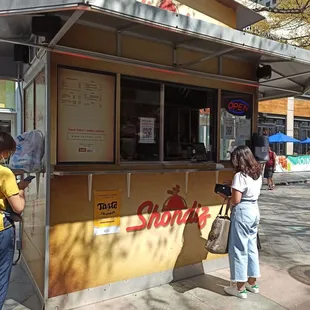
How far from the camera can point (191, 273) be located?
4395mm

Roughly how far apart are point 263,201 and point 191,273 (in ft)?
22.2

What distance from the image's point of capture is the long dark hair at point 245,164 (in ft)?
12.1

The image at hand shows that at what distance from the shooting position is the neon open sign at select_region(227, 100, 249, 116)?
4.78 metres

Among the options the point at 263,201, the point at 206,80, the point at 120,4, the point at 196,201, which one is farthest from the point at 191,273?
the point at 263,201

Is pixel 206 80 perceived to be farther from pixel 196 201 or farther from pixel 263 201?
pixel 263 201

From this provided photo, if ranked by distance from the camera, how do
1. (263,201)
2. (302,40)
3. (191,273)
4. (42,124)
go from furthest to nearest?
(263,201) < (302,40) < (191,273) < (42,124)

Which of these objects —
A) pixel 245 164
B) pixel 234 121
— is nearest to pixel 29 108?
pixel 234 121

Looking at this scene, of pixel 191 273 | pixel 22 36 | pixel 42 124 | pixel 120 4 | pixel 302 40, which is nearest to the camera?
pixel 120 4

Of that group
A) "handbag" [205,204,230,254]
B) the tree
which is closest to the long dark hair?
"handbag" [205,204,230,254]

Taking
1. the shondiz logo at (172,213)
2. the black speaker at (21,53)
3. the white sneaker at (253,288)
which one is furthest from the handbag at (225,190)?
the black speaker at (21,53)

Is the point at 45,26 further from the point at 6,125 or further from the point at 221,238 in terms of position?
the point at 6,125

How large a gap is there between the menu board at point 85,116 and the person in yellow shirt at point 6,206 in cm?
64

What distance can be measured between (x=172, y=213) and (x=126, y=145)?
38.8 inches

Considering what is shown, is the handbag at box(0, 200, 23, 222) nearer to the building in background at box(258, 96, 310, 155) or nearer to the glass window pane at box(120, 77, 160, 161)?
the glass window pane at box(120, 77, 160, 161)
